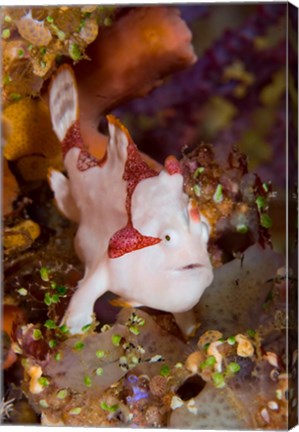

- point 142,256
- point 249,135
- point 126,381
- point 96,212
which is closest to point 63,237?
point 96,212

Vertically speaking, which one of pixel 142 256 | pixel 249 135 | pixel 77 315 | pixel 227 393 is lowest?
pixel 227 393

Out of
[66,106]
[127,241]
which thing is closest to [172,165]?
[127,241]

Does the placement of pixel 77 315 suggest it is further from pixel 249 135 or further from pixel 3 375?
pixel 249 135

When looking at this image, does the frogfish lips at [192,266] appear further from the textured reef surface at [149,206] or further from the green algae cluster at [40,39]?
the green algae cluster at [40,39]

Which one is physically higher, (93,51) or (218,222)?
Result: (93,51)

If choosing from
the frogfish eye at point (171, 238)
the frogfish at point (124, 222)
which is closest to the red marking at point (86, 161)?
the frogfish at point (124, 222)

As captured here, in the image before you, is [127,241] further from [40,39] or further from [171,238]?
[40,39]

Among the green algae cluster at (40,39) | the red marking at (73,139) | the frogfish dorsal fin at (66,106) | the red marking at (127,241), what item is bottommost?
the red marking at (127,241)

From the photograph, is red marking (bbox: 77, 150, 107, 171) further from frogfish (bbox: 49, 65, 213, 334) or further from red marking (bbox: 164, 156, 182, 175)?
red marking (bbox: 164, 156, 182, 175)
